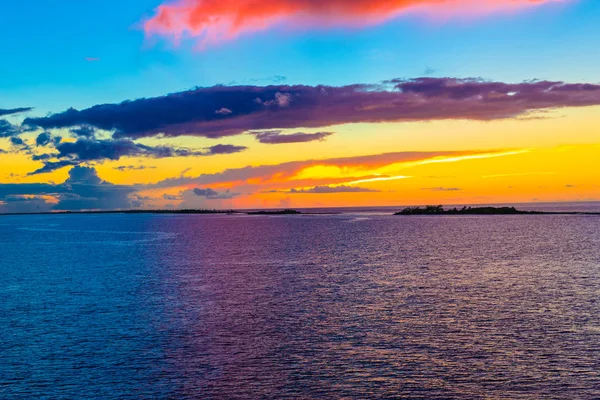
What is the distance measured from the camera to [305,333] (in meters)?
37.2

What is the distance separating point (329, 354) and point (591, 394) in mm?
14075

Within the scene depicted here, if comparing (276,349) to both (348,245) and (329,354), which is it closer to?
(329,354)

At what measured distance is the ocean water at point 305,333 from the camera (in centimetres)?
2767

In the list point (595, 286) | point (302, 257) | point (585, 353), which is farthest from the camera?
point (302, 257)

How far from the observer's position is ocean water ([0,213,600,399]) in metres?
27.7

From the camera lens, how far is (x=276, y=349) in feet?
110

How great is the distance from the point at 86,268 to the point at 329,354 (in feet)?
181

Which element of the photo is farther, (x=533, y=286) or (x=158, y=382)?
(x=533, y=286)

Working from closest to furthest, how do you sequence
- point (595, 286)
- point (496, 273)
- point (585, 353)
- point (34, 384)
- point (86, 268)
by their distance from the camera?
1. point (34, 384)
2. point (585, 353)
3. point (595, 286)
4. point (496, 273)
5. point (86, 268)

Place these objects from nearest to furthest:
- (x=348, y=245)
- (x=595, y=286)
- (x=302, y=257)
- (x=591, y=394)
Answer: (x=591, y=394)
(x=595, y=286)
(x=302, y=257)
(x=348, y=245)

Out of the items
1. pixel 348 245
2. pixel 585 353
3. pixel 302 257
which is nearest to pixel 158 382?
pixel 585 353

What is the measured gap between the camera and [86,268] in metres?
77.0

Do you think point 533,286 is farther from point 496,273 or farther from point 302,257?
point 302,257

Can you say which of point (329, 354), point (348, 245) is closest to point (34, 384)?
point (329, 354)
